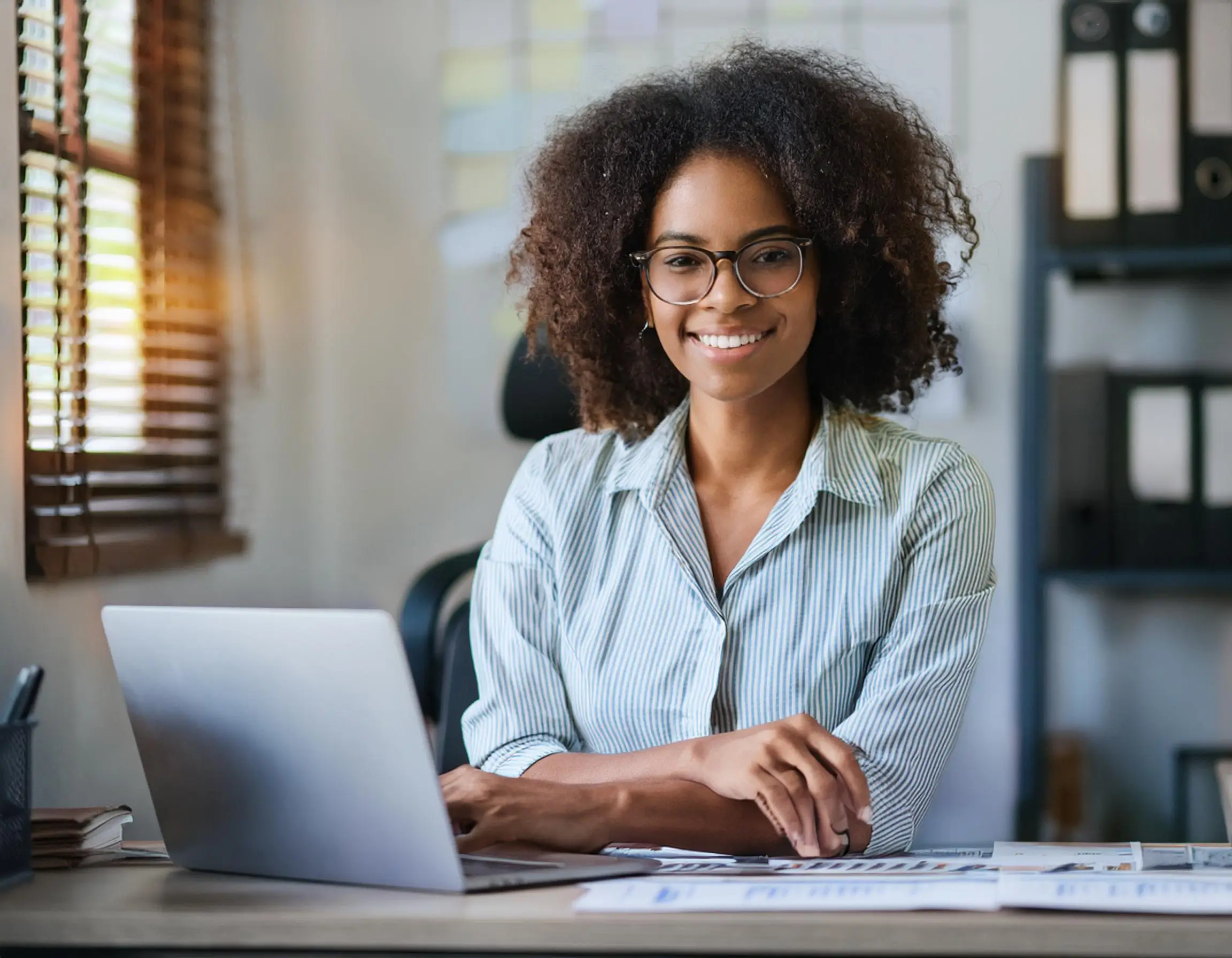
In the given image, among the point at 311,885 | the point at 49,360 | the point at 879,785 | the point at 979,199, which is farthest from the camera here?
the point at 979,199

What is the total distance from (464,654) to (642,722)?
0.30 meters

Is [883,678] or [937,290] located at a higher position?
[937,290]

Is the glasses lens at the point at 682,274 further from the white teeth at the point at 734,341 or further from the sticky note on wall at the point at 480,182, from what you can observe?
the sticky note on wall at the point at 480,182

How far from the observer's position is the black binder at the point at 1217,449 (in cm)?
246

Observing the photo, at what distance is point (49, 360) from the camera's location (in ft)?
5.67

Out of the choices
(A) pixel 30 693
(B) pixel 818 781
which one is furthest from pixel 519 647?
(A) pixel 30 693

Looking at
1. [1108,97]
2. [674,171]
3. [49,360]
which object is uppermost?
[1108,97]

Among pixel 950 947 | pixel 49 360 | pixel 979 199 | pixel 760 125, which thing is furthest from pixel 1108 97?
pixel 950 947

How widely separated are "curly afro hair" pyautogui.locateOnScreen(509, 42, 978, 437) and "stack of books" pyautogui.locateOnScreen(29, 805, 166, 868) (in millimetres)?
733

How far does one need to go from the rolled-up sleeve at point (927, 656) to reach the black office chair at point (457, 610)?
1.57 feet

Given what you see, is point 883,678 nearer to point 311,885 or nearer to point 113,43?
point 311,885

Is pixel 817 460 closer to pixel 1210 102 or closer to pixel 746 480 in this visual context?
pixel 746 480

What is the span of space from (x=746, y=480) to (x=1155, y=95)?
4.27 feet

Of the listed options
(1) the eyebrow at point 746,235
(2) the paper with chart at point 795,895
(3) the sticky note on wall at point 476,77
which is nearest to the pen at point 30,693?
(2) the paper with chart at point 795,895
